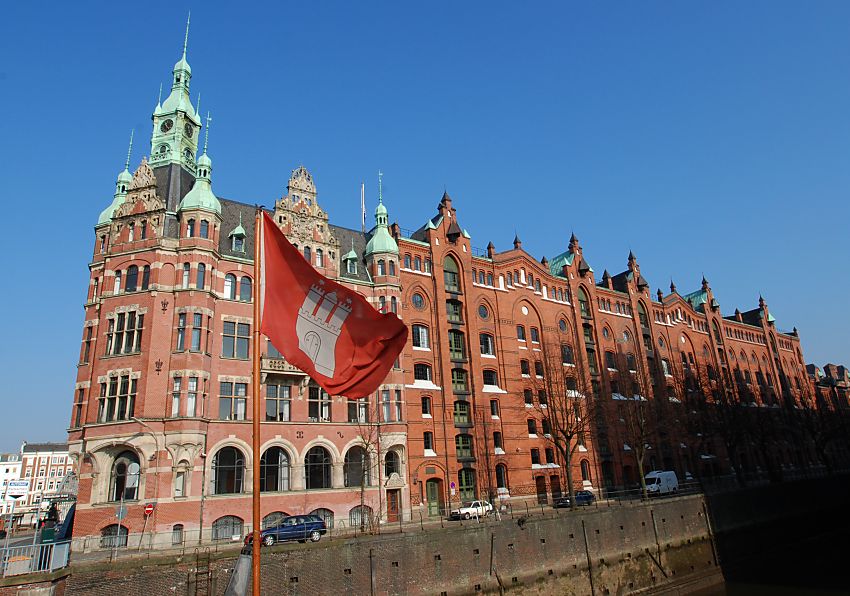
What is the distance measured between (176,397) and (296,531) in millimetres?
12873

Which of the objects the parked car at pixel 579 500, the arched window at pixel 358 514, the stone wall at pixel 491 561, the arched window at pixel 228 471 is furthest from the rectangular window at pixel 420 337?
the stone wall at pixel 491 561

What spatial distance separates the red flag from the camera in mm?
12461

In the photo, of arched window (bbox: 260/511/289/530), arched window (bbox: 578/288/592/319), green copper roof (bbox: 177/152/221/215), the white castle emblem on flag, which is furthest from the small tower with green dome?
the white castle emblem on flag

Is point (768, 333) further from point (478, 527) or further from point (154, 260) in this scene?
point (154, 260)

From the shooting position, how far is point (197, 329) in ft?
131

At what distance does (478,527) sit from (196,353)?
22598mm

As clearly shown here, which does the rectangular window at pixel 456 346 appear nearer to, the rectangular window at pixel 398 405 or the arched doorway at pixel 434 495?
the rectangular window at pixel 398 405

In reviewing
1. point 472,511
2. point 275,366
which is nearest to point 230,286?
point 275,366

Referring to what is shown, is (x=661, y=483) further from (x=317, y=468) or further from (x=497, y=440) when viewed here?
(x=317, y=468)

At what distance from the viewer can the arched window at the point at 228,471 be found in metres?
38.1

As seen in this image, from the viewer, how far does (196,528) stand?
3562 cm

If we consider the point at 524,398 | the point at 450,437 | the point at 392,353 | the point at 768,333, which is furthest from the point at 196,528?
the point at 768,333

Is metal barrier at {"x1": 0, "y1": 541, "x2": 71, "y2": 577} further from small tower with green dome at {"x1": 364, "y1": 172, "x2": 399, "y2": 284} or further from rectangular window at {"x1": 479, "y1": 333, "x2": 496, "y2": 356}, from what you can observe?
rectangular window at {"x1": 479, "y1": 333, "x2": 496, "y2": 356}

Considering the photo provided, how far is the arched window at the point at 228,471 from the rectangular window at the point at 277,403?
11.6ft
